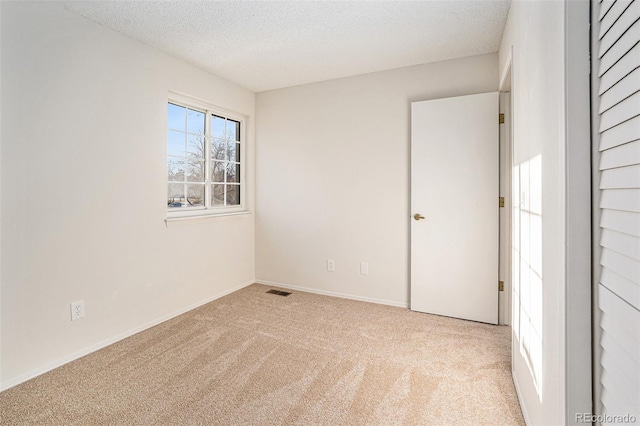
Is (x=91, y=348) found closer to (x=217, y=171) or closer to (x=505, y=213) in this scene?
(x=217, y=171)

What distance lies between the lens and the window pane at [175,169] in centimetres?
306

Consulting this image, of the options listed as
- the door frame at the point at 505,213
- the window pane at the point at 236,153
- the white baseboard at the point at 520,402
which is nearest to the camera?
the white baseboard at the point at 520,402

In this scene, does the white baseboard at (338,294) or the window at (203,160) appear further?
the white baseboard at (338,294)

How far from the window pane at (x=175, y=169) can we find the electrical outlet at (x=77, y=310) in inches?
51.1

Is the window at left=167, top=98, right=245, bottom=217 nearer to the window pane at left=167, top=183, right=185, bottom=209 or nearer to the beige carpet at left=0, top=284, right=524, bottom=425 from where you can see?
the window pane at left=167, top=183, right=185, bottom=209

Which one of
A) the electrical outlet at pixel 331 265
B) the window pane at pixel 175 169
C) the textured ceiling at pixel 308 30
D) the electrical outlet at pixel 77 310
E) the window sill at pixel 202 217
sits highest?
the textured ceiling at pixel 308 30

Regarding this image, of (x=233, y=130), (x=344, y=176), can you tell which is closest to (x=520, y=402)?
(x=344, y=176)

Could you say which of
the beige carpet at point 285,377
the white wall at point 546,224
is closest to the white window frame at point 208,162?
the beige carpet at point 285,377

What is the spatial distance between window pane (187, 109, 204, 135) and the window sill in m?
0.89

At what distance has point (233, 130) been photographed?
3.89 meters

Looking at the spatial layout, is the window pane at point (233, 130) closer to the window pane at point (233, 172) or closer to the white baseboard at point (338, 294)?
the window pane at point (233, 172)

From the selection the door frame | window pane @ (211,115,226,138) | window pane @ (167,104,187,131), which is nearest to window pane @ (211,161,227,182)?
window pane @ (211,115,226,138)

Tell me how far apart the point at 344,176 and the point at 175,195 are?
5.91 feet

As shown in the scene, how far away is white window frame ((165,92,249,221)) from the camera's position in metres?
3.10
